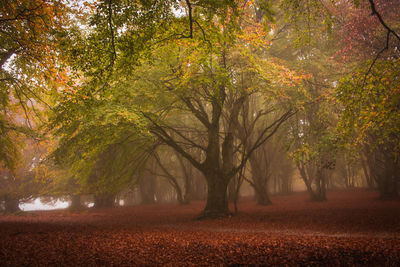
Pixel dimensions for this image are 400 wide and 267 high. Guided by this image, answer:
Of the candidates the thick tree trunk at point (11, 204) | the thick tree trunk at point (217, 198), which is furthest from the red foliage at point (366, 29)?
the thick tree trunk at point (11, 204)

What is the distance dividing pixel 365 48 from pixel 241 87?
7.63m

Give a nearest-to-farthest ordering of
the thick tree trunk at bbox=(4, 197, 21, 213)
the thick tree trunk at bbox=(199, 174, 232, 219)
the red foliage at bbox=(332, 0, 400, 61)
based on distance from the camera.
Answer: the red foliage at bbox=(332, 0, 400, 61) < the thick tree trunk at bbox=(199, 174, 232, 219) < the thick tree trunk at bbox=(4, 197, 21, 213)

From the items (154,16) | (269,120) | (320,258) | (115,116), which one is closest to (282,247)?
(320,258)

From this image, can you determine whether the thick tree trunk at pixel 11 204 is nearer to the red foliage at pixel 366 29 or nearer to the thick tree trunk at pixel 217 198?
the thick tree trunk at pixel 217 198

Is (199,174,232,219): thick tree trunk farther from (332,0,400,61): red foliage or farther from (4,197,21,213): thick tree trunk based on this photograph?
(4,197,21,213): thick tree trunk

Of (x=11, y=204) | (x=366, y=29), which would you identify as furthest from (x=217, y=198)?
(x=11, y=204)

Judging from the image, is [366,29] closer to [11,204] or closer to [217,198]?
[217,198]

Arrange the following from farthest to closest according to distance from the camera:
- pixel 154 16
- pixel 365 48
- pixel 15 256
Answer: pixel 365 48
pixel 154 16
pixel 15 256

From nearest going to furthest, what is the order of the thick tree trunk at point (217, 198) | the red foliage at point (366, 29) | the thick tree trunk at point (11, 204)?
the red foliage at point (366, 29), the thick tree trunk at point (217, 198), the thick tree trunk at point (11, 204)

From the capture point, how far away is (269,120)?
24328 mm

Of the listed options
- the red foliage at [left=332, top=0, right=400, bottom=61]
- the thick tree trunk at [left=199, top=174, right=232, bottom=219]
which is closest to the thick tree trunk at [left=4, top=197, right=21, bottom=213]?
the thick tree trunk at [left=199, top=174, right=232, bottom=219]

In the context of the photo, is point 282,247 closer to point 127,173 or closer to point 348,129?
point 348,129

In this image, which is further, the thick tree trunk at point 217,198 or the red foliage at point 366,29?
the thick tree trunk at point 217,198

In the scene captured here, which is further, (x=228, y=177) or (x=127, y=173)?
(x=127, y=173)
